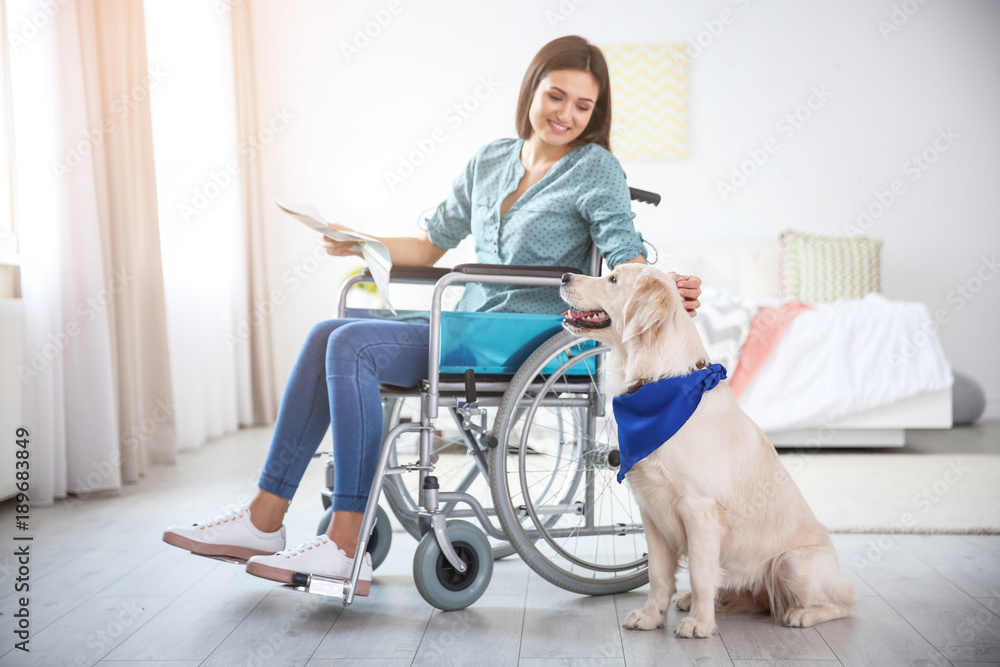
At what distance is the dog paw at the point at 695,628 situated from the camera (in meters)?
1.38

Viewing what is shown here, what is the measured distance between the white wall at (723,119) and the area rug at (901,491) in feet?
6.13

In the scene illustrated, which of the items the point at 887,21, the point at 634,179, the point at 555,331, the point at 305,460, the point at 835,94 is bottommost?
the point at 305,460

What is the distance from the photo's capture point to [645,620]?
143 centimetres

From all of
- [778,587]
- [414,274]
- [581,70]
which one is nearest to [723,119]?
[581,70]

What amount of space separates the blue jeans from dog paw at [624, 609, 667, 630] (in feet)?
1.75

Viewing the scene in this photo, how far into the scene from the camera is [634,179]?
16.2 feet

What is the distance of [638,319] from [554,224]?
41 centimetres

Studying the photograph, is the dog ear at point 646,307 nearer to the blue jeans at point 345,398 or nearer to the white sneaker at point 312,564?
the blue jeans at point 345,398

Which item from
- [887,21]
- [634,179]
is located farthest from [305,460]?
[887,21]

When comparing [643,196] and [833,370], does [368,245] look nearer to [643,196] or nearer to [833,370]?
[643,196]

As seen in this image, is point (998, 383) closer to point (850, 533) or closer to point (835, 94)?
point (835, 94)

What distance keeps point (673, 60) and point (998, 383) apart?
273 cm

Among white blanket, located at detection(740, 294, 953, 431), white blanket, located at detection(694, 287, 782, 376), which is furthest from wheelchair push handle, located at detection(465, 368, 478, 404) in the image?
white blanket, located at detection(740, 294, 953, 431)

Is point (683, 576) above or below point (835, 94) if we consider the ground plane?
below
